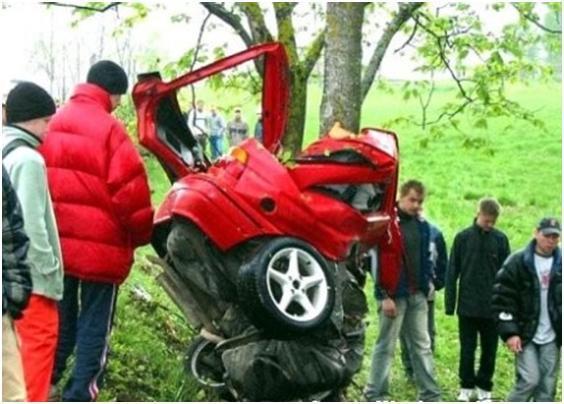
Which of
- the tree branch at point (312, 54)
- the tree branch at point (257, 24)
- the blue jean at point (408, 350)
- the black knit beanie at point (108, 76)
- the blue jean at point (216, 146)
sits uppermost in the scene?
the tree branch at point (257, 24)

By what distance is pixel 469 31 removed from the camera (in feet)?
34.0

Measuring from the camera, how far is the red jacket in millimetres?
5867

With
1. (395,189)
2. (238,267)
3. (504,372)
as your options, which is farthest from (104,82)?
(504,372)

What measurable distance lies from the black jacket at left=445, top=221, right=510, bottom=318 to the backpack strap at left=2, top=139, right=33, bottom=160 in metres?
4.02

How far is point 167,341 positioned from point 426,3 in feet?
12.0

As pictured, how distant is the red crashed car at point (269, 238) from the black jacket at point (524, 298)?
110cm

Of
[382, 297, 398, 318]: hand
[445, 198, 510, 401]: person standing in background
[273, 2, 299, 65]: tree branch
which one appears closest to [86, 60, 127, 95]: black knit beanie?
[382, 297, 398, 318]: hand

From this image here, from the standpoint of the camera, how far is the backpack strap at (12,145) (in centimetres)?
518

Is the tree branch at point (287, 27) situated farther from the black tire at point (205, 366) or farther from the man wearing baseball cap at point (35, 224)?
the man wearing baseball cap at point (35, 224)

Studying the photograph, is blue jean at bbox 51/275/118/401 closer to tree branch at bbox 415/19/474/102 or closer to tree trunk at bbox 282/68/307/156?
tree trunk at bbox 282/68/307/156

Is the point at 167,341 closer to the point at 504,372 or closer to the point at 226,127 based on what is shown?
the point at 226,127

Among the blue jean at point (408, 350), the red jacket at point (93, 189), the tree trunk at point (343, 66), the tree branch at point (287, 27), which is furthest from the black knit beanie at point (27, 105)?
the tree branch at point (287, 27)

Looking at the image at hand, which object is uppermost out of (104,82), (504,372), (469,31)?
(469,31)

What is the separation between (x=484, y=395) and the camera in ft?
27.6
